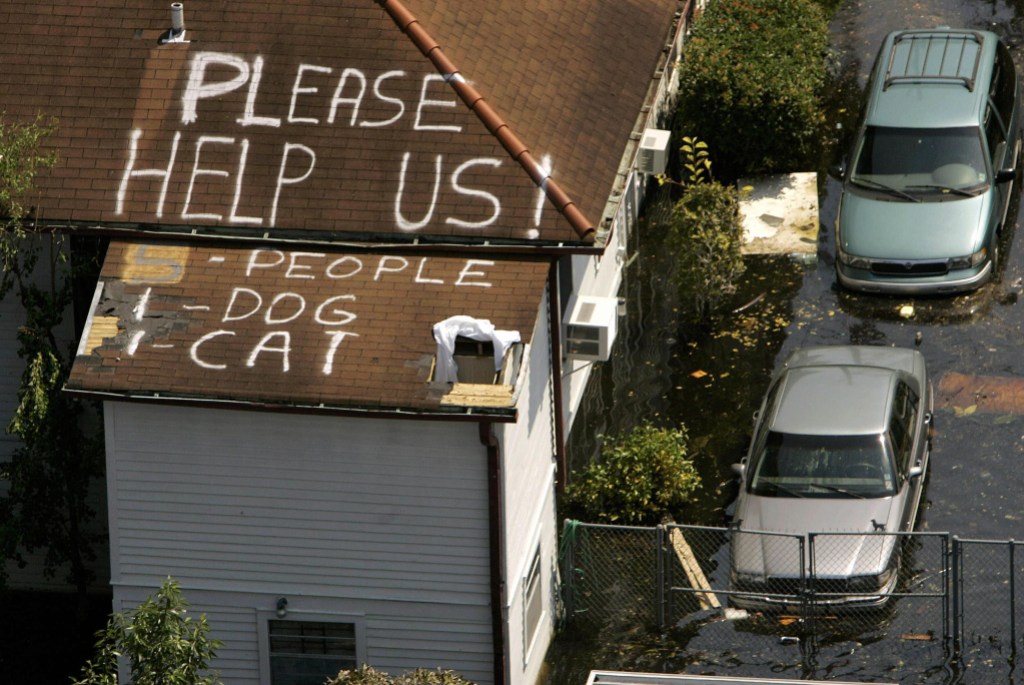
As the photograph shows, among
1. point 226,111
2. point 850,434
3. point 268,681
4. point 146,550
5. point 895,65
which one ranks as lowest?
point 268,681

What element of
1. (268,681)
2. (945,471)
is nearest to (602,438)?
Answer: (945,471)

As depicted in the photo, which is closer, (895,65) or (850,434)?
(850,434)

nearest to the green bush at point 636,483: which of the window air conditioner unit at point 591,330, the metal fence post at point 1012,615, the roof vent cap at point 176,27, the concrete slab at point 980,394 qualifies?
the window air conditioner unit at point 591,330

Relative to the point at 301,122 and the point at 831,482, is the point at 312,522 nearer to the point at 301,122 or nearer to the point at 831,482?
the point at 301,122

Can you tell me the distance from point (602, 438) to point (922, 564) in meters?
4.62

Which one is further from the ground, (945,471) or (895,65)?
(895,65)

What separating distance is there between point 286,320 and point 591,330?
154 inches

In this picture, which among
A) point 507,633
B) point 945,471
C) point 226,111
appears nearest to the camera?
point 507,633

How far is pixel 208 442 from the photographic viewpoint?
17703 mm

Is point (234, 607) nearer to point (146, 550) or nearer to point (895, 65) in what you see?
point (146, 550)

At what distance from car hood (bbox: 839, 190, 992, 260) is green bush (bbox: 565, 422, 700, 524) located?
5.56 metres

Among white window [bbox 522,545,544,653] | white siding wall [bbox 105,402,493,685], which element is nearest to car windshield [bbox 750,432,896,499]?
white window [bbox 522,545,544,653]

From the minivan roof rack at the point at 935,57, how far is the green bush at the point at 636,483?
8.61 meters

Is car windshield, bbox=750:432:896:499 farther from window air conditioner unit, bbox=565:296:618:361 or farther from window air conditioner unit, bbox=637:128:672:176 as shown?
window air conditioner unit, bbox=637:128:672:176
